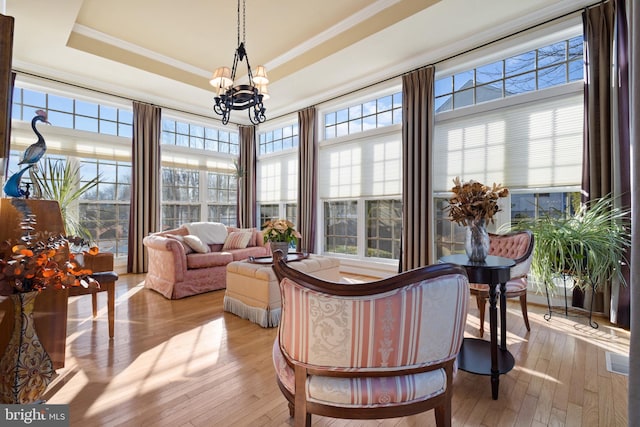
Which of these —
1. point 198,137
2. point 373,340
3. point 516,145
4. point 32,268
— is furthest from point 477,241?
point 198,137

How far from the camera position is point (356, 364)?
3.66 feet

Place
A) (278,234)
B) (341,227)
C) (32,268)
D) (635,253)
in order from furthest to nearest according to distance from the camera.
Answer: (341,227) → (278,234) → (32,268) → (635,253)

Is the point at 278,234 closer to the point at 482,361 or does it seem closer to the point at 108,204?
the point at 482,361

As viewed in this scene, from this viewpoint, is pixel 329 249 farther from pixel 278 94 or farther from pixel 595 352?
pixel 595 352

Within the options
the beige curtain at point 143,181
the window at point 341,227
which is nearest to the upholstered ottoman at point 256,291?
the window at point 341,227

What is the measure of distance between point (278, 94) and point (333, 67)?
1408 mm

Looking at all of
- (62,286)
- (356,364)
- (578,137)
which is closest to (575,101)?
(578,137)

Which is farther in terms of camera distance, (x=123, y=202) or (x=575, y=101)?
(x=123, y=202)

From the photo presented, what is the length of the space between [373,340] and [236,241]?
4.45 metres

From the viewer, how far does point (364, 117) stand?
546cm

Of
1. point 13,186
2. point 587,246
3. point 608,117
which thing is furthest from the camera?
point 608,117

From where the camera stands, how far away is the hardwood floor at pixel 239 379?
1.66 meters

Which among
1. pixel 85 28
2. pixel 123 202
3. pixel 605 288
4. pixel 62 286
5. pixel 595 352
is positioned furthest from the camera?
pixel 123 202

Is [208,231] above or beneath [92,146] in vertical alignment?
beneath
